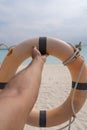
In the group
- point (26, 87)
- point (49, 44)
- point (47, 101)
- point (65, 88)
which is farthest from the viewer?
point (65, 88)

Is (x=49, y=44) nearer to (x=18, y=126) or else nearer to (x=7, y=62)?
(x=7, y=62)

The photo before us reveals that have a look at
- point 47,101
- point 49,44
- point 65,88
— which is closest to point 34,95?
point 49,44

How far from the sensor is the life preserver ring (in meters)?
2.28

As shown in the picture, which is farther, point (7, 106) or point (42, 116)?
point (42, 116)

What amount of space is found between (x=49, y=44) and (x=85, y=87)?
49 cm

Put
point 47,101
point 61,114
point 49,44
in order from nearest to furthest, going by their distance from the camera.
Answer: point 49,44 < point 61,114 < point 47,101

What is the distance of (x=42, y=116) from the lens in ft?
8.37

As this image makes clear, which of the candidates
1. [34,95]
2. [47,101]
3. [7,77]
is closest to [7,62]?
[7,77]

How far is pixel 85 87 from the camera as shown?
2381 millimetres

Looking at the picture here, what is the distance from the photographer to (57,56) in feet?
7.68

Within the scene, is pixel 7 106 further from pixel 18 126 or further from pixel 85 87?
pixel 85 87

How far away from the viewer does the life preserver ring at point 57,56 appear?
7.48 feet

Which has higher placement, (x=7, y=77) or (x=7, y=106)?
(x=7, y=106)

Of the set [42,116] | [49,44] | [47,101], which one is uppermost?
[49,44]
